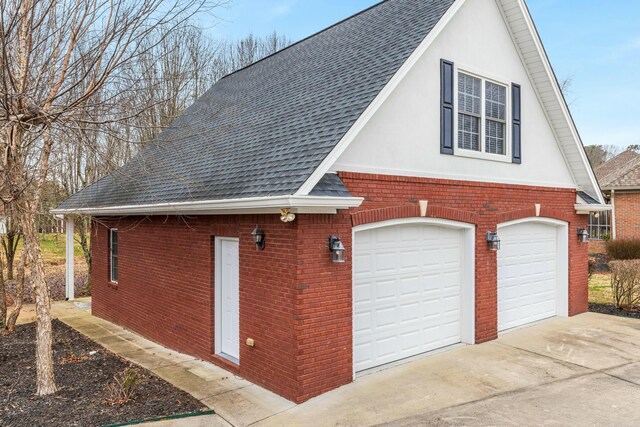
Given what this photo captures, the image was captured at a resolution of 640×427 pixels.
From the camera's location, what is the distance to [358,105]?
664cm

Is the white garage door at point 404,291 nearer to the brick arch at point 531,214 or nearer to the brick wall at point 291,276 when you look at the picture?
the brick wall at point 291,276

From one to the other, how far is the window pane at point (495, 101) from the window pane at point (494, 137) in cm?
16

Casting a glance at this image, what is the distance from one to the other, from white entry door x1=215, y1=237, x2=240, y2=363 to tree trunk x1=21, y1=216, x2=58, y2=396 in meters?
2.48

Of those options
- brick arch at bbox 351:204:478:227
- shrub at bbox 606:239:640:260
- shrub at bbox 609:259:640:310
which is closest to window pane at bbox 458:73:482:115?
brick arch at bbox 351:204:478:227

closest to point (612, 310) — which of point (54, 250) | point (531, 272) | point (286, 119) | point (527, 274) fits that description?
point (531, 272)

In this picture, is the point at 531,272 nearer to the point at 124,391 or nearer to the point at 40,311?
the point at 124,391

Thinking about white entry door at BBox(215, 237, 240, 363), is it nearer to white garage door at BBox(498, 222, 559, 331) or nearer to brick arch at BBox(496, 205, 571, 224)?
brick arch at BBox(496, 205, 571, 224)

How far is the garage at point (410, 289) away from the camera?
7078 millimetres

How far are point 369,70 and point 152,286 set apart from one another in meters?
6.23

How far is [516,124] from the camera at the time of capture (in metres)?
9.50

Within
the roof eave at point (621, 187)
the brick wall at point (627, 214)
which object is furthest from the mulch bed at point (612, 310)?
the roof eave at point (621, 187)

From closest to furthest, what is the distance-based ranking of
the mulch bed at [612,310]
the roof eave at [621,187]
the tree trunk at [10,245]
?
the mulch bed at [612,310], the tree trunk at [10,245], the roof eave at [621,187]

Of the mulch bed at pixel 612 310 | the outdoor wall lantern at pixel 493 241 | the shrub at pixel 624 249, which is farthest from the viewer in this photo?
the shrub at pixel 624 249

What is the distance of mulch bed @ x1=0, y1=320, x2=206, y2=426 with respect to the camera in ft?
17.8
